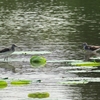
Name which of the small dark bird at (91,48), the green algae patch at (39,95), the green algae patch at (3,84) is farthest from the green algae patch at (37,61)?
the green algae patch at (39,95)

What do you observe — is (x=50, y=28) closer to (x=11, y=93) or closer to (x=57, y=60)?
(x=57, y=60)

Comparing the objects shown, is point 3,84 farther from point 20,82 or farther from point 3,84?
point 20,82

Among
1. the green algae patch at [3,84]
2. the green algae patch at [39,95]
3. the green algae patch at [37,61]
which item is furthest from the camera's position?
the green algae patch at [37,61]

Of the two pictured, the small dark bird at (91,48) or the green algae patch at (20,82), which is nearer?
the green algae patch at (20,82)

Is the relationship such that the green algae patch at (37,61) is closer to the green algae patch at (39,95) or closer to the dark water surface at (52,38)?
the dark water surface at (52,38)

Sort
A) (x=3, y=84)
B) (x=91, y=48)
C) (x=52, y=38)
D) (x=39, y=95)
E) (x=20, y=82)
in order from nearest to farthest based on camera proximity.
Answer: (x=39, y=95) < (x=3, y=84) < (x=20, y=82) < (x=91, y=48) < (x=52, y=38)

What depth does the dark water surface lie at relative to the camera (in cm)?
2108

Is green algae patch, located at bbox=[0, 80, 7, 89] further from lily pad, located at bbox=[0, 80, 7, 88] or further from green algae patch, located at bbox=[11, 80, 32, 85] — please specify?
green algae patch, located at bbox=[11, 80, 32, 85]

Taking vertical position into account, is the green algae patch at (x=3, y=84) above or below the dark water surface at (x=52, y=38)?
below

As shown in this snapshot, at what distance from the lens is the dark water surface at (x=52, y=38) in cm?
2108

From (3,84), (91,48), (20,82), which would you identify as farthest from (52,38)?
(3,84)

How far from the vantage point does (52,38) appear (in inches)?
1335

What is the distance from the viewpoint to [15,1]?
53438 mm

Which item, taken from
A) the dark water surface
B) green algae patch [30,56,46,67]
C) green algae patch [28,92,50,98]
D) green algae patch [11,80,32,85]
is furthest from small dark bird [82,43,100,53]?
green algae patch [28,92,50,98]
